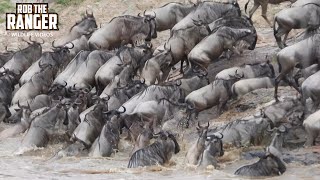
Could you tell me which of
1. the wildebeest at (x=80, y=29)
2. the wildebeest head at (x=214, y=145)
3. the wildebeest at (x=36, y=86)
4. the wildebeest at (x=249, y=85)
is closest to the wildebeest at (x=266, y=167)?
the wildebeest head at (x=214, y=145)

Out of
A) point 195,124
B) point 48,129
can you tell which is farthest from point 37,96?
point 195,124

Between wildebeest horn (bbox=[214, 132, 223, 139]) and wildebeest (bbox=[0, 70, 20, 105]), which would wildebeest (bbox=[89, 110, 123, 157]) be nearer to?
wildebeest horn (bbox=[214, 132, 223, 139])

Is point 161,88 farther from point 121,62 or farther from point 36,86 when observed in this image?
point 36,86

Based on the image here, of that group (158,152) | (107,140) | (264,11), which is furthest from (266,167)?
(264,11)

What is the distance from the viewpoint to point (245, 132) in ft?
36.3

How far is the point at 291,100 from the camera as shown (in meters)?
11.7

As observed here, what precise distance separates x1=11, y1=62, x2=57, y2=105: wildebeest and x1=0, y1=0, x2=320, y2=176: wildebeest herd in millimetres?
22

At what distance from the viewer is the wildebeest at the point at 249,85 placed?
1276cm

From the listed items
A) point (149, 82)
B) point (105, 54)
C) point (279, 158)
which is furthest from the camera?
point (105, 54)

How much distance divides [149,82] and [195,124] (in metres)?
1.90

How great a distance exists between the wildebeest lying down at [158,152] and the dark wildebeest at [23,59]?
649 centimetres

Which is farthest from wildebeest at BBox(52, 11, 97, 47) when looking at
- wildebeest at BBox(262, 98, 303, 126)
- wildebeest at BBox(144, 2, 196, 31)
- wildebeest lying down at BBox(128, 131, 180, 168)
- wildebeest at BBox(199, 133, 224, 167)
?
wildebeest at BBox(199, 133, 224, 167)

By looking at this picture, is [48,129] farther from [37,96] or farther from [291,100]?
[291,100]

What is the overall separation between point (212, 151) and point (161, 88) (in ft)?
9.91
